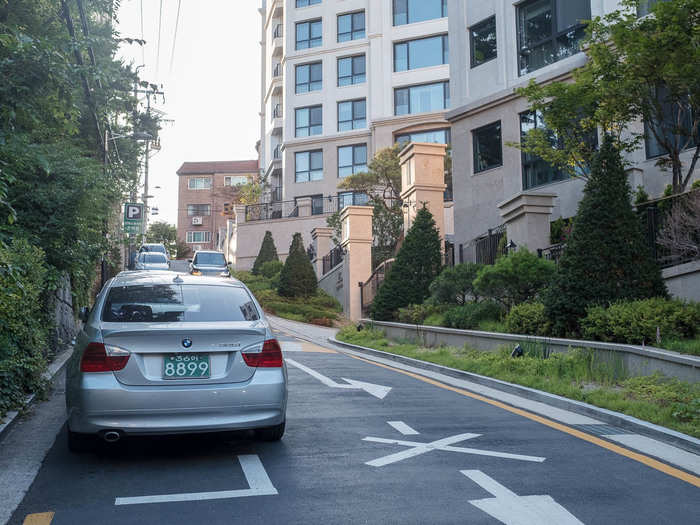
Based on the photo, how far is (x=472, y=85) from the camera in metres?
23.2

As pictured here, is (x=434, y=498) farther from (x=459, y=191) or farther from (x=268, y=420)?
(x=459, y=191)

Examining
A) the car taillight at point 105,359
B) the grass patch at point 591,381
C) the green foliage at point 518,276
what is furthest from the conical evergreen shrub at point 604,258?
the car taillight at point 105,359

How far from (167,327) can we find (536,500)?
324 cm

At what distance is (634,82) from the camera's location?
489 inches

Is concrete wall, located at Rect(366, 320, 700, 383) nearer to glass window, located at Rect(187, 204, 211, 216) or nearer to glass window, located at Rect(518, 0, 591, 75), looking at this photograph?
glass window, located at Rect(518, 0, 591, 75)

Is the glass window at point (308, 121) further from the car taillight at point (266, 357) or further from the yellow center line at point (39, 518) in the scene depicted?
the yellow center line at point (39, 518)

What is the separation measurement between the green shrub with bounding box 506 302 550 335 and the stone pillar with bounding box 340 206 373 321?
43.1 ft

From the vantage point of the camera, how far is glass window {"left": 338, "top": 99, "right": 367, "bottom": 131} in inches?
1804

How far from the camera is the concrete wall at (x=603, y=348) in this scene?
26.7 feet

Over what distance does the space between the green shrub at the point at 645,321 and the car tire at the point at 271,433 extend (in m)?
5.31

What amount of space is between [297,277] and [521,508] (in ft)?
84.5

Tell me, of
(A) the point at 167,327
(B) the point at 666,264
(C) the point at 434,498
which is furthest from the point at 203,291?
(B) the point at 666,264

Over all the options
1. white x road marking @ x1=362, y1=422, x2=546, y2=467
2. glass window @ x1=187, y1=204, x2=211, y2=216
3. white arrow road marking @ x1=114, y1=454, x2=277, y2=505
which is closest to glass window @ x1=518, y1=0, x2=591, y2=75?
white x road marking @ x1=362, y1=422, x2=546, y2=467

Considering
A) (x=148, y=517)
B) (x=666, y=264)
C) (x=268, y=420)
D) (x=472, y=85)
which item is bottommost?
(x=148, y=517)
